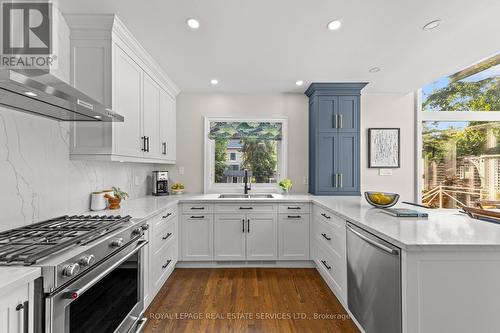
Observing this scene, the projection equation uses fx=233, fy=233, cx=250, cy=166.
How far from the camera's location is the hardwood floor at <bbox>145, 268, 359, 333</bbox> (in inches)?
78.0

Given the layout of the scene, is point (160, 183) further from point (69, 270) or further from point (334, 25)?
point (334, 25)

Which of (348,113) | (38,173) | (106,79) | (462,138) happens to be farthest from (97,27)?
(462,138)

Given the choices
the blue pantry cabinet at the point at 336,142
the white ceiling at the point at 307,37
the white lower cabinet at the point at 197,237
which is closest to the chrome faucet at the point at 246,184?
the white lower cabinet at the point at 197,237

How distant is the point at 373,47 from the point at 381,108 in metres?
1.68

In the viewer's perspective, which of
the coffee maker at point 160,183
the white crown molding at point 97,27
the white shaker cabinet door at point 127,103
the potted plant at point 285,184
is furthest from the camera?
the potted plant at point 285,184

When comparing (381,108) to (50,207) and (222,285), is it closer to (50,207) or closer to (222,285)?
(222,285)

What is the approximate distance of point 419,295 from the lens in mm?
1235

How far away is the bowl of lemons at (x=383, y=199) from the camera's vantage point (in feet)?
7.00

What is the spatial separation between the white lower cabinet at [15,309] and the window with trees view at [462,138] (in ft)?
15.4

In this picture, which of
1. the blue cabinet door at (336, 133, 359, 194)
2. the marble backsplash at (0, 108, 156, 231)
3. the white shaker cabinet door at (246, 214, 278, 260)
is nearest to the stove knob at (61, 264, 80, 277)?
the marble backsplash at (0, 108, 156, 231)

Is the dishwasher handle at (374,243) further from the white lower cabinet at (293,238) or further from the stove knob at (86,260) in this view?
the stove knob at (86,260)

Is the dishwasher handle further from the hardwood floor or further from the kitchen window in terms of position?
the kitchen window

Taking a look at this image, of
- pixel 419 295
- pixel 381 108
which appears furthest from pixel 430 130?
pixel 419 295

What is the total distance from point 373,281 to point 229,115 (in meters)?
2.93
